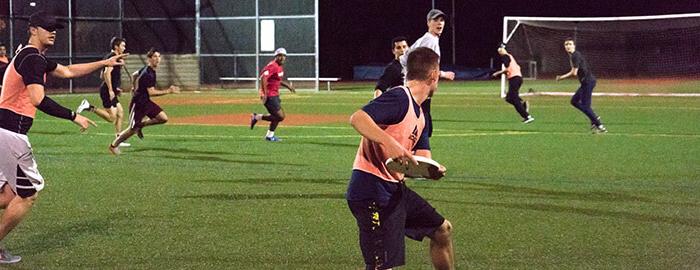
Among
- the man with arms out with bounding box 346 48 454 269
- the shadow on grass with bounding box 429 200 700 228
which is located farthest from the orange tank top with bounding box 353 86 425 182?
the shadow on grass with bounding box 429 200 700 228

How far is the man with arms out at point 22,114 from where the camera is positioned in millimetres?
8703

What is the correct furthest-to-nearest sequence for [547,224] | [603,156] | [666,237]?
[603,156] < [547,224] < [666,237]

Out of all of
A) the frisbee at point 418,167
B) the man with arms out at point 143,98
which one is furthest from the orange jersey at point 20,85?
the man with arms out at point 143,98

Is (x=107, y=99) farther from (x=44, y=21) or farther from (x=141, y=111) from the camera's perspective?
(x=44, y=21)

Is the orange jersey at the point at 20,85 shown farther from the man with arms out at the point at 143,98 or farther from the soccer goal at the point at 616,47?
the soccer goal at the point at 616,47

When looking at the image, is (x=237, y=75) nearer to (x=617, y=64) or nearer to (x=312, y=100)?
(x=312, y=100)

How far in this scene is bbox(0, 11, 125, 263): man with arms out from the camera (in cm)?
870

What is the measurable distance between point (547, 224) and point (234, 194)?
4.03 metres

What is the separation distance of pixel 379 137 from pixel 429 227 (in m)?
1.05

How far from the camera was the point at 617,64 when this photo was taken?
2286 inches

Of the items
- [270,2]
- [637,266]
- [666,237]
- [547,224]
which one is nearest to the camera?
[637,266]

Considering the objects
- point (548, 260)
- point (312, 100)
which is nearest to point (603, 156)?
point (548, 260)

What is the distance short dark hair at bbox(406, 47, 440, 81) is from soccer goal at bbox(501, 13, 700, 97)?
3586cm

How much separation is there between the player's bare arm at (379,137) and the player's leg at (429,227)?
623 millimetres
